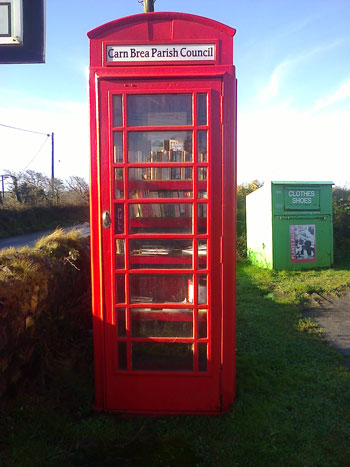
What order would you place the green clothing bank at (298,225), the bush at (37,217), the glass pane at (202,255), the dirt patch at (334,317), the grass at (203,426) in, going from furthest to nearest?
the bush at (37,217) → the green clothing bank at (298,225) → the dirt patch at (334,317) → the glass pane at (202,255) → the grass at (203,426)

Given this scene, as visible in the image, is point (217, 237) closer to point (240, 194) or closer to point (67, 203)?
point (240, 194)

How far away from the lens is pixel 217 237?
3.11m

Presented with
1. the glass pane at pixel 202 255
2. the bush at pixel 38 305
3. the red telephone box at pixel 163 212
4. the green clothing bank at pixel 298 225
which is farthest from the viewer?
the green clothing bank at pixel 298 225

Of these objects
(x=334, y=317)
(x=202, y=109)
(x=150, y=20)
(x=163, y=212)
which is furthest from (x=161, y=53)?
(x=334, y=317)

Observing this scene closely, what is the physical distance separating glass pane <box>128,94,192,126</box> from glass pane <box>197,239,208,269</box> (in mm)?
922

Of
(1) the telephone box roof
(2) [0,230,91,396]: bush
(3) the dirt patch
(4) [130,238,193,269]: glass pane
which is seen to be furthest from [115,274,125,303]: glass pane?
(3) the dirt patch

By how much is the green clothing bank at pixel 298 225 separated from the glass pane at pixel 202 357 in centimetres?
658

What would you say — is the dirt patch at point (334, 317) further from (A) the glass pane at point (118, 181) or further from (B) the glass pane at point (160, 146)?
(A) the glass pane at point (118, 181)

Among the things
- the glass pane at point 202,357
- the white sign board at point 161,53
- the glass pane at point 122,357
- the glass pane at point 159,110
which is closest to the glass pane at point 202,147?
the glass pane at point 159,110

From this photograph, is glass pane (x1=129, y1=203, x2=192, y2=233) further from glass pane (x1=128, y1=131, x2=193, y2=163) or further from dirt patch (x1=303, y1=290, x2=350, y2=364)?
dirt patch (x1=303, y1=290, x2=350, y2=364)

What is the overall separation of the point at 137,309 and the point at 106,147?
127 centimetres

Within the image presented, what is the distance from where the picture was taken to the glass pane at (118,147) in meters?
3.11

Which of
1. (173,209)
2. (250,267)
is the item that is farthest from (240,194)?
(173,209)

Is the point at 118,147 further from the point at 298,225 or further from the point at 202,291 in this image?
the point at 298,225
